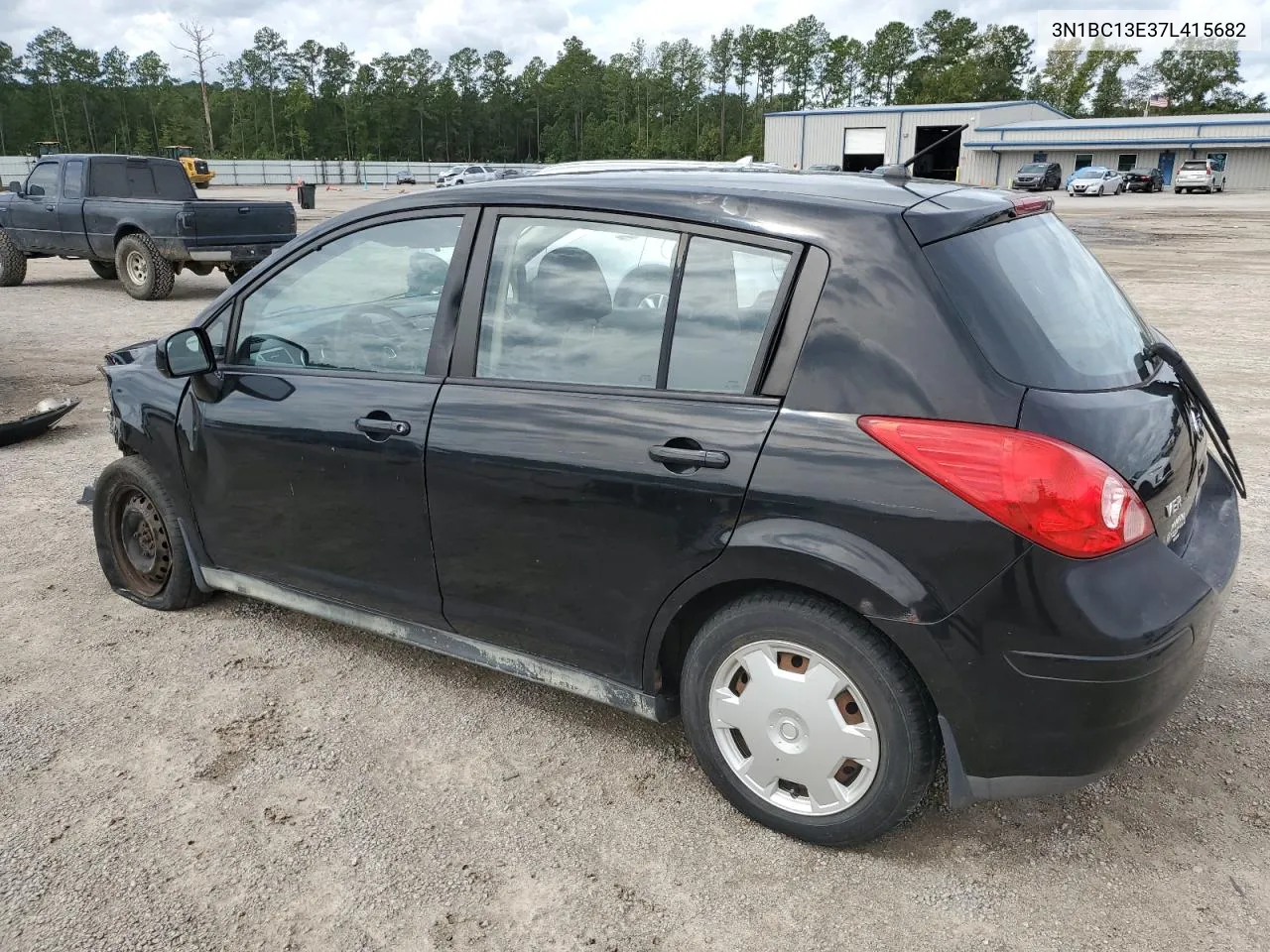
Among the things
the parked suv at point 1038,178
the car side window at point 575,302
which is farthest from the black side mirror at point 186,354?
the parked suv at point 1038,178

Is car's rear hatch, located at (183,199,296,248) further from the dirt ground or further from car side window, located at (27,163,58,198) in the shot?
the dirt ground

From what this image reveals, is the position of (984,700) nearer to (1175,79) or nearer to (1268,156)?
(1268,156)

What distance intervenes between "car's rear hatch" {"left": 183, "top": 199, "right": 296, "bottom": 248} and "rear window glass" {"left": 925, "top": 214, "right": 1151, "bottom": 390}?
39.6ft

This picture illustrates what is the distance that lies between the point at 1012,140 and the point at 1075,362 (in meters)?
73.2

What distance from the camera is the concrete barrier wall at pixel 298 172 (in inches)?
2495

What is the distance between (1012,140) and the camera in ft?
221

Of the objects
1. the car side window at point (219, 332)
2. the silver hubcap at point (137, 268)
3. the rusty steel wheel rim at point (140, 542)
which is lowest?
the rusty steel wheel rim at point (140, 542)

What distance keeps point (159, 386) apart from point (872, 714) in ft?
9.34

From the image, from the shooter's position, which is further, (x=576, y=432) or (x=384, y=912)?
(x=576, y=432)

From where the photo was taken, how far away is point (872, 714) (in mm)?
2371

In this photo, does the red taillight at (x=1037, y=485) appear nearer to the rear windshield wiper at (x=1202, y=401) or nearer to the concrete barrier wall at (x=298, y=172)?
the rear windshield wiper at (x=1202, y=401)

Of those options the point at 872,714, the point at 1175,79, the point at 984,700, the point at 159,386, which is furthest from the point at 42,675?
the point at 1175,79

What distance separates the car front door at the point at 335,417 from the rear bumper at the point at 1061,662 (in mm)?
1590

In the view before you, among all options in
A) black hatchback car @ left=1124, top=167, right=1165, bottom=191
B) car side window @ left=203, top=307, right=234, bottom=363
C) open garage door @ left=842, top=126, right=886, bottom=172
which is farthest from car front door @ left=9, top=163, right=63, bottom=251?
open garage door @ left=842, top=126, right=886, bottom=172
